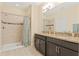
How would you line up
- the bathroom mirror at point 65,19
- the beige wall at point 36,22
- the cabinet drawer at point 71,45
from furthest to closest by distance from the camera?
the beige wall at point 36,22
the bathroom mirror at point 65,19
the cabinet drawer at point 71,45

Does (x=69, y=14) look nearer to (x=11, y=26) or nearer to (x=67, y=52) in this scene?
(x=67, y=52)

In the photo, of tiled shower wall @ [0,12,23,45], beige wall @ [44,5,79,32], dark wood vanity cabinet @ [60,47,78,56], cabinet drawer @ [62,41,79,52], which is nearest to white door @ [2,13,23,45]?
tiled shower wall @ [0,12,23,45]

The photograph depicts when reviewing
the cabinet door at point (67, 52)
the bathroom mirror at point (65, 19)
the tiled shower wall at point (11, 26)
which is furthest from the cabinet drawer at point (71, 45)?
the tiled shower wall at point (11, 26)

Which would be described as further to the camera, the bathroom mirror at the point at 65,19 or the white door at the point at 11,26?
the white door at the point at 11,26

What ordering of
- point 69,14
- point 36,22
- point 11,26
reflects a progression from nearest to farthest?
point 69,14
point 11,26
point 36,22

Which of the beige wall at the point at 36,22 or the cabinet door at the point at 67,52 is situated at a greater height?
the beige wall at the point at 36,22

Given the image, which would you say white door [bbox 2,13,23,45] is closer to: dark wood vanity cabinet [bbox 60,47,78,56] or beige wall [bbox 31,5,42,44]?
beige wall [bbox 31,5,42,44]

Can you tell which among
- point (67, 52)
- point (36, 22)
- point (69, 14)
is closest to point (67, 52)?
point (67, 52)

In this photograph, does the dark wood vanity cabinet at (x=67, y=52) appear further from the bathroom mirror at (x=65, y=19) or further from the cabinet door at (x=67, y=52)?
the bathroom mirror at (x=65, y=19)

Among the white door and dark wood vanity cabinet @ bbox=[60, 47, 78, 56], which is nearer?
dark wood vanity cabinet @ bbox=[60, 47, 78, 56]

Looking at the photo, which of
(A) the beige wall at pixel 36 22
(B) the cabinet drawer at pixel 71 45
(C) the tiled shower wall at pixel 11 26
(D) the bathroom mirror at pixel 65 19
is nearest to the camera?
(B) the cabinet drawer at pixel 71 45

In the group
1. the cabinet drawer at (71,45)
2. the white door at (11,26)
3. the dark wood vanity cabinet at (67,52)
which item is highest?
the white door at (11,26)

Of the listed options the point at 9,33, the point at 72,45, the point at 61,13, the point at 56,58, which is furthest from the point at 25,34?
the point at 56,58

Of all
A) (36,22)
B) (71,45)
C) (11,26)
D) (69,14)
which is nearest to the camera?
(71,45)
